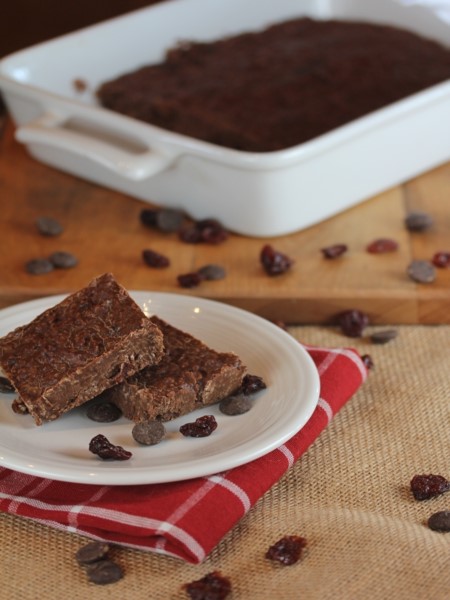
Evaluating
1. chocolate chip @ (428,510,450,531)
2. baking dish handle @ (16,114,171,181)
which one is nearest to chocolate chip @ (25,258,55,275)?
baking dish handle @ (16,114,171,181)

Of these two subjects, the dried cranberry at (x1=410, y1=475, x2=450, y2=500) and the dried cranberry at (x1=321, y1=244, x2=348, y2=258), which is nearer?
the dried cranberry at (x1=410, y1=475, x2=450, y2=500)

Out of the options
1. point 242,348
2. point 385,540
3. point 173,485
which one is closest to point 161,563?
point 173,485

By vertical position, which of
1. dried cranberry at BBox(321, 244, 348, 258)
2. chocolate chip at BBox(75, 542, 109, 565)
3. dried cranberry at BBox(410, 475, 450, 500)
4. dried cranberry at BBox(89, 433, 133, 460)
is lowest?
chocolate chip at BBox(75, 542, 109, 565)

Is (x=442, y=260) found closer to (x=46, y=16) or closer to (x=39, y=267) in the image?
(x=39, y=267)

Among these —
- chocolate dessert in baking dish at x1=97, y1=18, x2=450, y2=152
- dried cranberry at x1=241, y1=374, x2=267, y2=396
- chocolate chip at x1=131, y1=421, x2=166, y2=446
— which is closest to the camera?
chocolate chip at x1=131, y1=421, x2=166, y2=446

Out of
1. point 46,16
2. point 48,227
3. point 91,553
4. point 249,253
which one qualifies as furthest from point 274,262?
point 46,16

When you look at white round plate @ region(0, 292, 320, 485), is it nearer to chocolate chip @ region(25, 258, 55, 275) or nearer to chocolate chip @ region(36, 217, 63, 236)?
chocolate chip @ region(25, 258, 55, 275)
